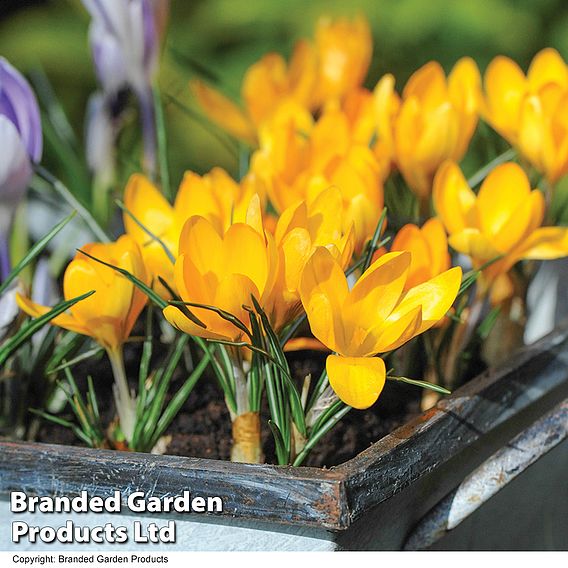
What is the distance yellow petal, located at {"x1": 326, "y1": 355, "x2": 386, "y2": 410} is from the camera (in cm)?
50

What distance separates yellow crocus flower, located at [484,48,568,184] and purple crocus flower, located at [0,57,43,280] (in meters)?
0.33

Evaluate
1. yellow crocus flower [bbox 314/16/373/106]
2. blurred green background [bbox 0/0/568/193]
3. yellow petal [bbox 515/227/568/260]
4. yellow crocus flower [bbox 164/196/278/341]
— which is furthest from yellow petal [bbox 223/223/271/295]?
blurred green background [bbox 0/0/568/193]

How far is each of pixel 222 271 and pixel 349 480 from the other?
0.12m

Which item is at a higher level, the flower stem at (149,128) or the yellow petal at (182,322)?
the flower stem at (149,128)

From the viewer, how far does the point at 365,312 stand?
527 millimetres

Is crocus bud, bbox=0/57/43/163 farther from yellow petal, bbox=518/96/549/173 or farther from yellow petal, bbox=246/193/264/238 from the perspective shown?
yellow petal, bbox=518/96/549/173

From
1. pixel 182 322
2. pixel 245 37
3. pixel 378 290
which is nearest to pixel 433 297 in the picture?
pixel 378 290

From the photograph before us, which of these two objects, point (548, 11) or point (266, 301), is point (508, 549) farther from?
point (548, 11)

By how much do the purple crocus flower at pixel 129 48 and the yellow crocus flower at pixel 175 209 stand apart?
0.12 meters

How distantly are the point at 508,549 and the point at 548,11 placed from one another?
998mm

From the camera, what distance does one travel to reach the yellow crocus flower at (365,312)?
19.8 inches

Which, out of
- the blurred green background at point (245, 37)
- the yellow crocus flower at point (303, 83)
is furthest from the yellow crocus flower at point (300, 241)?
the blurred green background at point (245, 37)

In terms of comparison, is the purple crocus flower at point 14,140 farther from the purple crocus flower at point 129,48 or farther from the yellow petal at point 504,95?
the yellow petal at point 504,95

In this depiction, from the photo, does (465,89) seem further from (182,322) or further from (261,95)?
(182,322)
